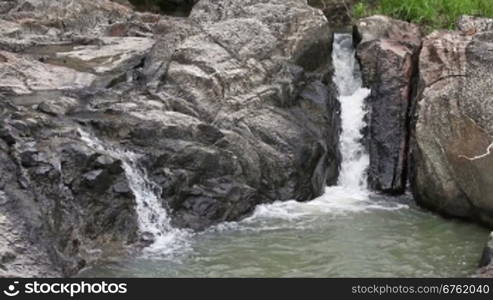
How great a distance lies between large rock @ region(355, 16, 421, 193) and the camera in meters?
12.8

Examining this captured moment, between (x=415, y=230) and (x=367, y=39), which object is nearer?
(x=415, y=230)

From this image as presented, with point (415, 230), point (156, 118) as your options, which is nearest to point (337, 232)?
point (415, 230)

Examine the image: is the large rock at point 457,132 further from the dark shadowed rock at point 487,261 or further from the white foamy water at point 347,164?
the dark shadowed rock at point 487,261

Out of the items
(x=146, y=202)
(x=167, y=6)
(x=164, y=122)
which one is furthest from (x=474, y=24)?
(x=167, y=6)

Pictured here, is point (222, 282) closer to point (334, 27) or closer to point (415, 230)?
point (415, 230)

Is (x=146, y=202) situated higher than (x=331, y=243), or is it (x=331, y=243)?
(x=146, y=202)

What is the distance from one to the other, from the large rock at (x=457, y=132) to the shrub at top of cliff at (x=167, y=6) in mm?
10238

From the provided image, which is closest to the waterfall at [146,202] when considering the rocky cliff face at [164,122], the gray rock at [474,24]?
the rocky cliff face at [164,122]

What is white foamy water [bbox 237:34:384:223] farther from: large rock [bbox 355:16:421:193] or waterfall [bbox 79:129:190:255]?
waterfall [bbox 79:129:190:255]

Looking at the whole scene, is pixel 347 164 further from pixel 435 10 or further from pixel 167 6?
pixel 167 6

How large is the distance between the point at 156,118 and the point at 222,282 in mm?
4140

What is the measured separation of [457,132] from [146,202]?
5030mm

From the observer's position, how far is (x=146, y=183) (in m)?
10.6

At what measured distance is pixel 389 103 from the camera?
13.2 m
